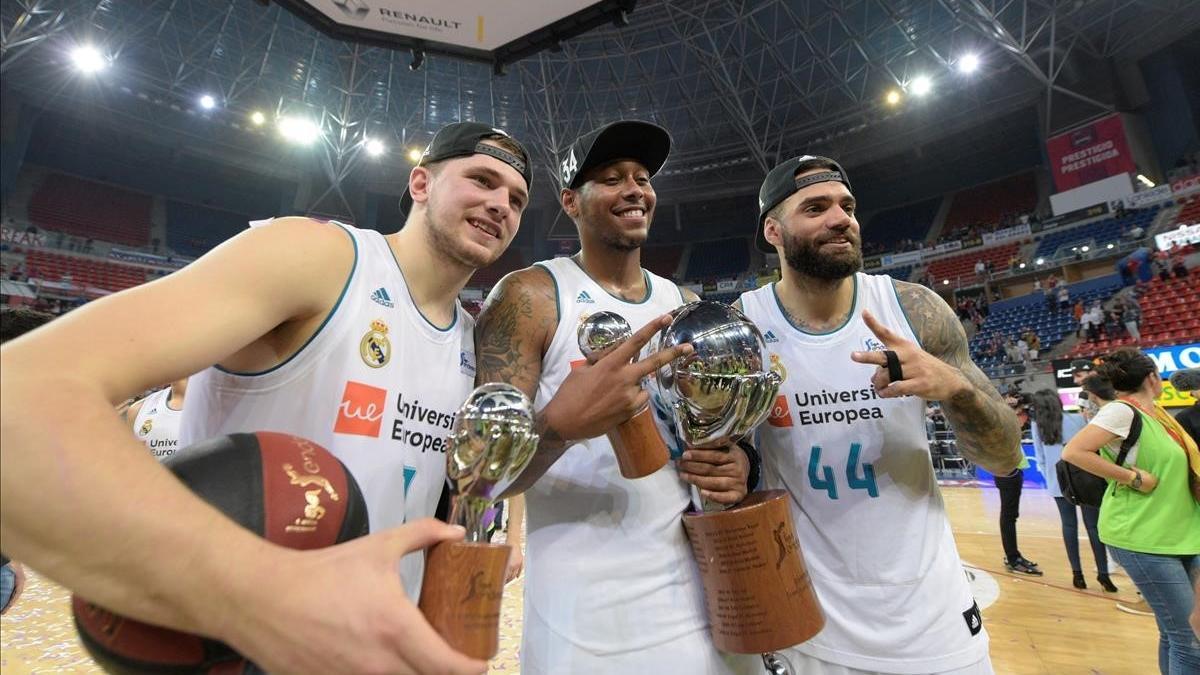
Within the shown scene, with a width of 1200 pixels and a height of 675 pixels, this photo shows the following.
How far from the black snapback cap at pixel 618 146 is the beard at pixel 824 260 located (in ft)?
1.78

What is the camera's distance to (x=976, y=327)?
17875 mm

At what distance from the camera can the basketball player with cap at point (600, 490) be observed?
1265 millimetres

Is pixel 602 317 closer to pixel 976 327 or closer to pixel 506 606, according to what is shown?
pixel 506 606

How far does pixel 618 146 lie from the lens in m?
1.74

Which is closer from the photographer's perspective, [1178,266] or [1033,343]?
[1178,266]

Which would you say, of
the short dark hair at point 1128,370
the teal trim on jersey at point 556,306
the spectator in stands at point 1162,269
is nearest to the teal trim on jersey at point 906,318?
the teal trim on jersey at point 556,306

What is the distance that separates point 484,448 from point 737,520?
595 mm

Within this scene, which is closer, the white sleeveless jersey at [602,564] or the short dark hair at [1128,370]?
the white sleeveless jersey at [602,564]

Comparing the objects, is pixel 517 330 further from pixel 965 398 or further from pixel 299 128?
pixel 299 128

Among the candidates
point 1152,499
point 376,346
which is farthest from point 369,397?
point 1152,499

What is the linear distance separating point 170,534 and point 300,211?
21921 millimetres

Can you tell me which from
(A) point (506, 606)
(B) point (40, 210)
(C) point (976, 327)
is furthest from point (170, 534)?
(B) point (40, 210)

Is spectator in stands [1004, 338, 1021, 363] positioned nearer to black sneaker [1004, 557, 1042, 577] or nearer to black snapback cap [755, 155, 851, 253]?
black sneaker [1004, 557, 1042, 577]

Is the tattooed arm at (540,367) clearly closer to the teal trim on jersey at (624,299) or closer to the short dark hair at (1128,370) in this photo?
the teal trim on jersey at (624,299)
